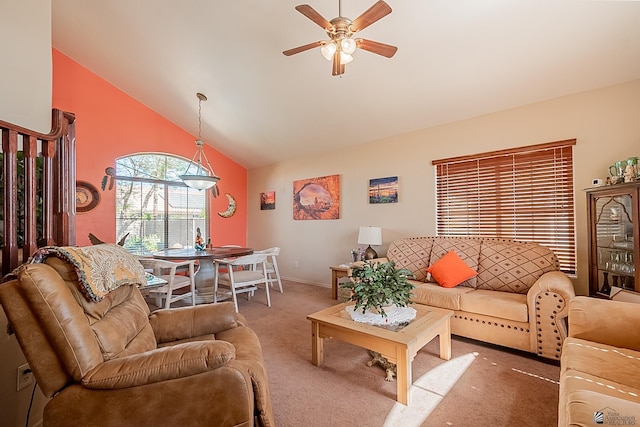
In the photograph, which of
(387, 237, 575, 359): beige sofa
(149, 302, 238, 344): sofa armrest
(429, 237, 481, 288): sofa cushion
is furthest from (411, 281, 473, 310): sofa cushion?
(149, 302, 238, 344): sofa armrest

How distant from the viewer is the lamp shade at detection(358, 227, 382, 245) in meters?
4.10

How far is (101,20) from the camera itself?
11.2 feet

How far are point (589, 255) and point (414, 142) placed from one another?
7.45 ft

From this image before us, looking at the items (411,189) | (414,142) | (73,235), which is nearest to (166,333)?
(73,235)

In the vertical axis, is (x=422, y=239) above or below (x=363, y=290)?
above

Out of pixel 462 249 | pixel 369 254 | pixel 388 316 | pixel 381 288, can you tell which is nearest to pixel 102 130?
pixel 369 254

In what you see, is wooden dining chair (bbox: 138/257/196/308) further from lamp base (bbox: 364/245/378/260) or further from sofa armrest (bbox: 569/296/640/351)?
sofa armrest (bbox: 569/296/640/351)

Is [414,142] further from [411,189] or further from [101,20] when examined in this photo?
[101,20]

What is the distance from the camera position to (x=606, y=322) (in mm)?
1718

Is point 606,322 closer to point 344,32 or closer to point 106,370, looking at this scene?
point 344,32

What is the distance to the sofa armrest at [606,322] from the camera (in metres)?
1.65

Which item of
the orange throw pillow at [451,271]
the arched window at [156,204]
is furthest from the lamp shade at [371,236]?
the arched window at [156,204]

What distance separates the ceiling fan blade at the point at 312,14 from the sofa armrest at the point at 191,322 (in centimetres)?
192

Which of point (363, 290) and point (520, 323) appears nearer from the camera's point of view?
point (363, 290)
